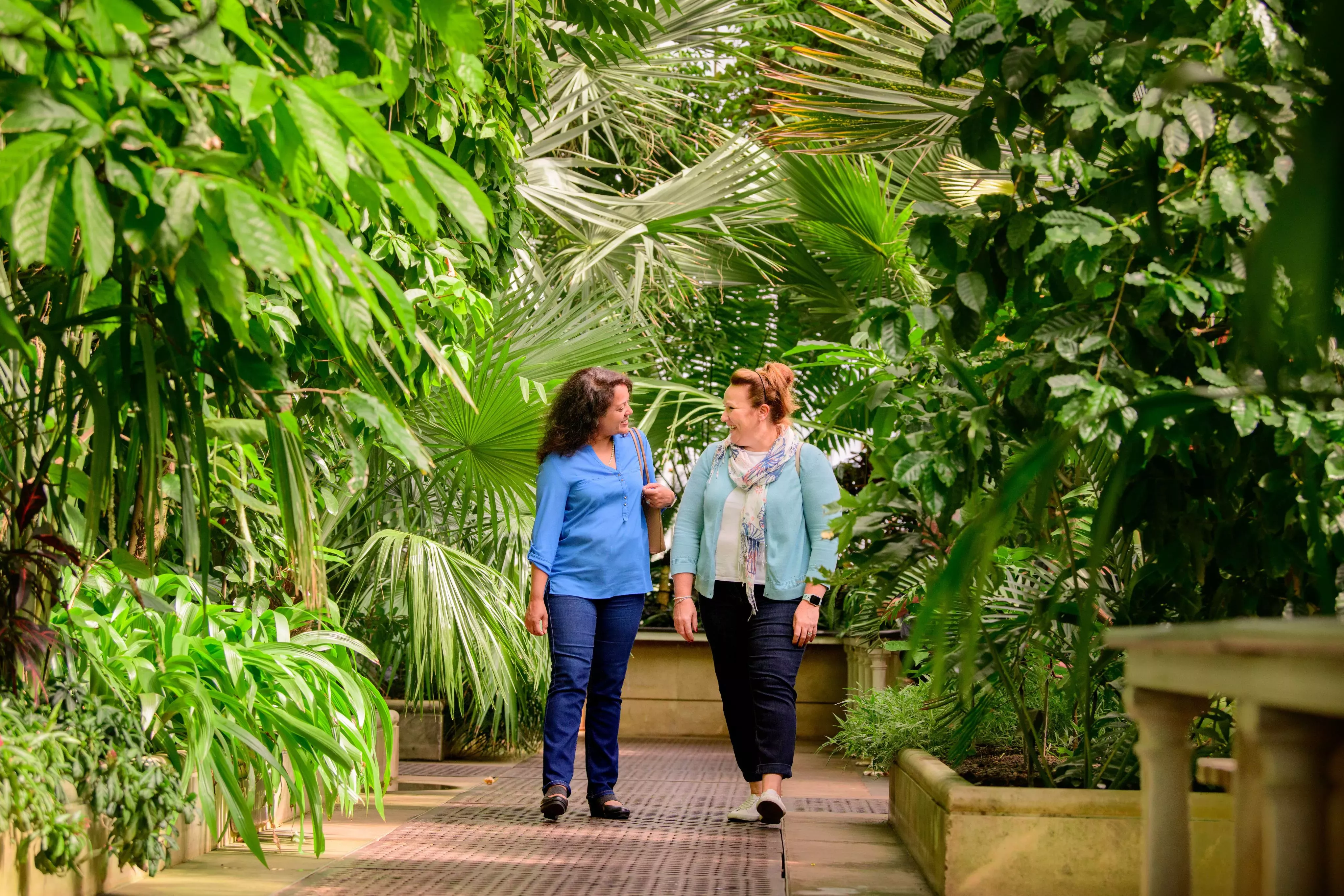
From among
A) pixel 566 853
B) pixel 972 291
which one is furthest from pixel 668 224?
pixel 972 291

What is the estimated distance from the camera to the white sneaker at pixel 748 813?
4.02 metres

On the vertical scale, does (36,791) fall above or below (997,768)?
above

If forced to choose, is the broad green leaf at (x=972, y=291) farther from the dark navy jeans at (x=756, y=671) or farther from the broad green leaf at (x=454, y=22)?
the dark navy jeans at (x=756, y=671)

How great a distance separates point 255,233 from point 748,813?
10.7 feet

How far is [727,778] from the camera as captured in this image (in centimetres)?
543

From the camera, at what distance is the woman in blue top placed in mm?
4070

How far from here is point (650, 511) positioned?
178 inches

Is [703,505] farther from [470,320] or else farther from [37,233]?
[37,233]

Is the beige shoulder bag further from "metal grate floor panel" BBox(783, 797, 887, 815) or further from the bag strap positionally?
"metal grate floor panel" BBox(783, 797, 887, 815)

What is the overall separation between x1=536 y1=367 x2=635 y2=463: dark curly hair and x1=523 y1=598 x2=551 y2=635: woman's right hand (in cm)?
51

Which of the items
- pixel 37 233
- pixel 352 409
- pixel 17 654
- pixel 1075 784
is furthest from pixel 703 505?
pixel 37 233

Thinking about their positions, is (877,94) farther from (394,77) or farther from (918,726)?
(394,77)

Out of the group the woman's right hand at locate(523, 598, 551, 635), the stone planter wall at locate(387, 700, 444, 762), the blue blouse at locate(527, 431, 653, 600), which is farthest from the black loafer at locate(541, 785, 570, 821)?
the stone planter wall at locate(387, 700, 444, 762)

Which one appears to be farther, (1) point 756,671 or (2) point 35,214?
(1) point 756,671
